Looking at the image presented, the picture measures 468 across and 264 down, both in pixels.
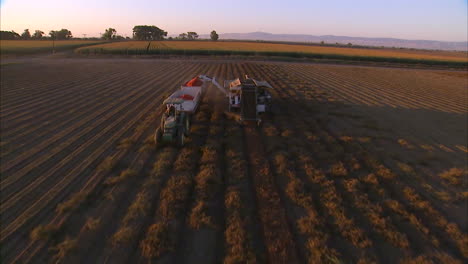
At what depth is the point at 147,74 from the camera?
2755 centimetres

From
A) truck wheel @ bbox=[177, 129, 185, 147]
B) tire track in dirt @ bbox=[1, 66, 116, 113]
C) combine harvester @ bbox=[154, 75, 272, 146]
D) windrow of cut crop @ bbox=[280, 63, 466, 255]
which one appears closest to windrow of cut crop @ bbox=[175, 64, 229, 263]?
truck wheel @ bbox=[177, 129, 185, 147]

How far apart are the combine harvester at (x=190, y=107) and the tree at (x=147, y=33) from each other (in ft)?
411

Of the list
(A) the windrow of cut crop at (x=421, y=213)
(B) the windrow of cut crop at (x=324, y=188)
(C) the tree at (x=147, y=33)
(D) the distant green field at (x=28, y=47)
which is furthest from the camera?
(C) the tree at (x=147, y=33)

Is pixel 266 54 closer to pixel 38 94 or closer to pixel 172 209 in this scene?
pixel 38 94

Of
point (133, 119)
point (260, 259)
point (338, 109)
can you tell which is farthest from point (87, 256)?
point (338, 109)

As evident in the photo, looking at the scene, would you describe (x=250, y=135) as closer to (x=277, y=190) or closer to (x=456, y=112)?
(x=277, y=190)

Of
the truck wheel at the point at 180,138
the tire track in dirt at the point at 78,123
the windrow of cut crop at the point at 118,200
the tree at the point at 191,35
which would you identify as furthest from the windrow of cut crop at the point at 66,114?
the tree at the point at 191,35

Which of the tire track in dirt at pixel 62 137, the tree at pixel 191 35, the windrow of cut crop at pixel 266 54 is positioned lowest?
the tire track in dirt at pixel 62 137

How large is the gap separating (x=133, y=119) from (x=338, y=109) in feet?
43.8

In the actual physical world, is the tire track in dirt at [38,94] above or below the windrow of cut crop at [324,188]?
above

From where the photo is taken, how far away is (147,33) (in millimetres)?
124188

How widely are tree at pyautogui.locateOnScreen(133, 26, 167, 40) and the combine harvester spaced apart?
12515 cm

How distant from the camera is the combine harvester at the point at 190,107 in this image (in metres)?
9.68

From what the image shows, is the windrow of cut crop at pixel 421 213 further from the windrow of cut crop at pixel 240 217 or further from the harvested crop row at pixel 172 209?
the harvested crop row at pixel 172 209
